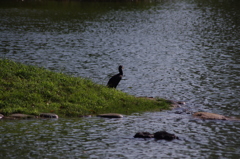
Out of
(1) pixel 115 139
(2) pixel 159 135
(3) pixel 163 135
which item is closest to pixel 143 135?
(2) pixel 159 135

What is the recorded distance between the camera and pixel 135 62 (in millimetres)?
41219

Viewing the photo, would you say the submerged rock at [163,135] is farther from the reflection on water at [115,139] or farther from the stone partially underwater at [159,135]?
the reflection on water at [115,139]

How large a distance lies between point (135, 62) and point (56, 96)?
19878 millimetres

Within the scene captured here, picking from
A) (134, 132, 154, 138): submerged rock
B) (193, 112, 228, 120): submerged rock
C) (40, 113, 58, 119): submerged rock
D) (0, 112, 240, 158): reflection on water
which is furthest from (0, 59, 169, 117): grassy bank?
(134, 132, 154, 138): submerged rock

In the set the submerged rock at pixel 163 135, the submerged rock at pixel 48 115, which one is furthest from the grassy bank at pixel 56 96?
the submerged rock at pixel 163 135

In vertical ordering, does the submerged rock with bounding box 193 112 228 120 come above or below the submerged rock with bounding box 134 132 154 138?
below

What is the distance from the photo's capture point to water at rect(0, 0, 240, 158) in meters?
16.8

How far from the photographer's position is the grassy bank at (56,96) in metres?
21.3

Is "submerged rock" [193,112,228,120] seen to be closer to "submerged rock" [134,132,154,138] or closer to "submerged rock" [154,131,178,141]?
"submerged rock" [154,131,178,141]

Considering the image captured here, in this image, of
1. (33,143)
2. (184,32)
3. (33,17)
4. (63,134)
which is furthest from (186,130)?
(33,17)

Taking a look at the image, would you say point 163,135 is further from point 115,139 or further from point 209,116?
point 209,116

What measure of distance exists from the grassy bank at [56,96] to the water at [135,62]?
1301mm

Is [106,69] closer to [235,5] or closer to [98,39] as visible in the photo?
[98,39]

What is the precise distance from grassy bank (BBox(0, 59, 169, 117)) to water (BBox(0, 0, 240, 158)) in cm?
130
